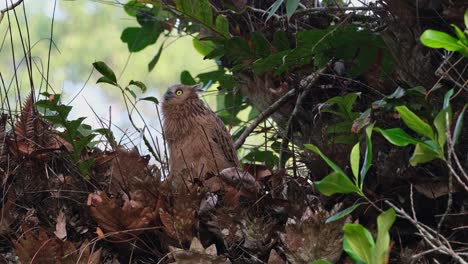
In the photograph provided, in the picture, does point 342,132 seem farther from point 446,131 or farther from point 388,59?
point 446,131

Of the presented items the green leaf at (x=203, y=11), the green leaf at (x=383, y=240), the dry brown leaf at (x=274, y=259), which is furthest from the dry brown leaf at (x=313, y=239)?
the green leaf at (x=203, y=11)

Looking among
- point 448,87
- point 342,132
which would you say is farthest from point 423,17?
point 342,132

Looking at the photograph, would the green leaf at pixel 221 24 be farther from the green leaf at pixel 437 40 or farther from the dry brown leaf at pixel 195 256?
the green leaf at pixel 437 40

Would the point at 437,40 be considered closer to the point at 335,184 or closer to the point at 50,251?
the point at 335,184

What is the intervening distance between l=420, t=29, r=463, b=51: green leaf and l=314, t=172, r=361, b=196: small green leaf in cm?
38

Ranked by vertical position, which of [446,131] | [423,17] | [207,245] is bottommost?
[207,245]

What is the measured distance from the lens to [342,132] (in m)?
2.87

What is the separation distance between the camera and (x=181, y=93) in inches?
170

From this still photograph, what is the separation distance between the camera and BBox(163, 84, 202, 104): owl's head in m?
4.29

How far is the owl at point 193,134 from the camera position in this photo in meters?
3.81

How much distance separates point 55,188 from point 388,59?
1202 mm

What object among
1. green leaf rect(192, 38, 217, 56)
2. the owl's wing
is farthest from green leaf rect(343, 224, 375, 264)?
green leaf rect(192, 38, 217, 56)

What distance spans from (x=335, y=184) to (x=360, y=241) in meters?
0.17

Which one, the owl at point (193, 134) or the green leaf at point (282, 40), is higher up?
the green leaf at point (282, 40)
